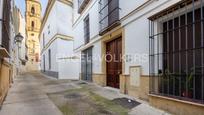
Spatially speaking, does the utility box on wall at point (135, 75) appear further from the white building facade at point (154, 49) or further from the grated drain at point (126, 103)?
the grated drain at point (126, 103)

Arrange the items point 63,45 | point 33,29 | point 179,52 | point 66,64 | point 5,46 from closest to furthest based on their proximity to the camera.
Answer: point 179,52
point 5,46
point 66,64
point 63,45
point 33,29

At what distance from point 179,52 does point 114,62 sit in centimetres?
495

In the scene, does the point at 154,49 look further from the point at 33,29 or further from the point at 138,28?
the point at 33,29

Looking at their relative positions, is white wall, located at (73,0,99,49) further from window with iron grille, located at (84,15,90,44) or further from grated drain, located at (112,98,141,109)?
grated drain, located at (112,98,141,109)

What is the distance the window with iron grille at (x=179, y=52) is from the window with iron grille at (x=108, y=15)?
9.52 ft

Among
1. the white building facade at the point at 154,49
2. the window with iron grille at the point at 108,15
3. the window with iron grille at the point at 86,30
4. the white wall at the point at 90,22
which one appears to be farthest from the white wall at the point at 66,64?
the window with iron grille at the point at 108,15

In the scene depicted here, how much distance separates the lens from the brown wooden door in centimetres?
952

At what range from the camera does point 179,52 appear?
17.5ft

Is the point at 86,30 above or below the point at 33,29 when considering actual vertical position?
below

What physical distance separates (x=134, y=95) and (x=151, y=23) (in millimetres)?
2548

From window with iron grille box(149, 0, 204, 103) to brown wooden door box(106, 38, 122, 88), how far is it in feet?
10.5

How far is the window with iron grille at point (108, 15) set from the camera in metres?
9.11

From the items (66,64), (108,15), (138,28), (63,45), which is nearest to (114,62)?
(108,15)

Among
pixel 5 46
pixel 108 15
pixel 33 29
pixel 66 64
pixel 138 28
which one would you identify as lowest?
pixel 66 64
